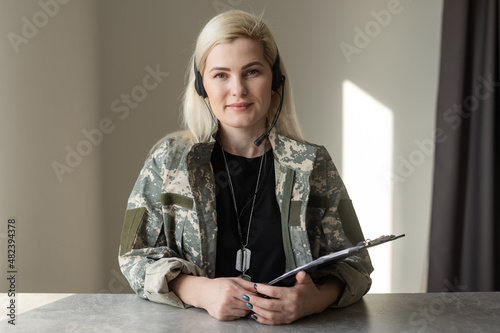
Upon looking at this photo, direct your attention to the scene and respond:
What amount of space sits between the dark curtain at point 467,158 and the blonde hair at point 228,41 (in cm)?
161

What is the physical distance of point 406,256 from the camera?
321 centimetres

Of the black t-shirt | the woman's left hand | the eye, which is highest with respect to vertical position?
the eye

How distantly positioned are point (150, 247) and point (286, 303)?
427 mm

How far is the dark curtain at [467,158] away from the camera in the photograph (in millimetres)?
2881

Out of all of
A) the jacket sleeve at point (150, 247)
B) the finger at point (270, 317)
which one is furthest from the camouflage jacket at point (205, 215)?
the finger at point (270, 317)

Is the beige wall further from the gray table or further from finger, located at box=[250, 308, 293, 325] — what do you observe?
finger, located at box=[250, 308, 293, 325]

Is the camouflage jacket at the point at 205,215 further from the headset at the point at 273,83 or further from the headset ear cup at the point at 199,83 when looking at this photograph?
the headset ear cup at the point at 199,83

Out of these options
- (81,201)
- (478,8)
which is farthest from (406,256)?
(81,201)

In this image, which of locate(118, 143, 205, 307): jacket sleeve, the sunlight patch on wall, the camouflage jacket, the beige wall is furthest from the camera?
the sunlight patch on wall

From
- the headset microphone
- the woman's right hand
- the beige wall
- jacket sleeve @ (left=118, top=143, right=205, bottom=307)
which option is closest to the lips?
the headset microphone

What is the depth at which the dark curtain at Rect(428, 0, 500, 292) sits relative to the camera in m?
2.88

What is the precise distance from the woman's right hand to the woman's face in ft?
1.42

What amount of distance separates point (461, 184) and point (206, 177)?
6.39 ft

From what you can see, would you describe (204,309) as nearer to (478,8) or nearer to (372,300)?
(372,300)
